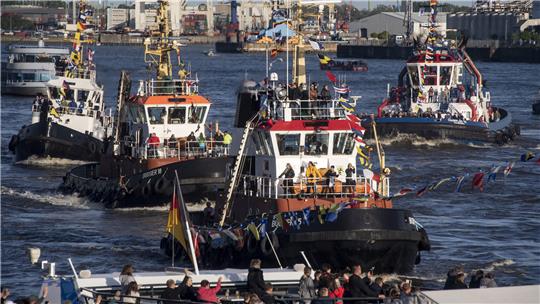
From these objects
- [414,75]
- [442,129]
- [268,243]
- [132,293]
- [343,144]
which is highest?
[343,144]

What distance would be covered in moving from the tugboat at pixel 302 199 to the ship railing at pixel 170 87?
1249cm

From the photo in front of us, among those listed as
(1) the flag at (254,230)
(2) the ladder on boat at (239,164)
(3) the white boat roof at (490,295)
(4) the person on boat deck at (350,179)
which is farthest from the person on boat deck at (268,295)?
(2) the ladder on boat at (239,164)

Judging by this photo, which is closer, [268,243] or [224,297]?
[224,297]

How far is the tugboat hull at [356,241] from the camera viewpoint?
3145 centimetres

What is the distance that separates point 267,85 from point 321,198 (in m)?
4.37

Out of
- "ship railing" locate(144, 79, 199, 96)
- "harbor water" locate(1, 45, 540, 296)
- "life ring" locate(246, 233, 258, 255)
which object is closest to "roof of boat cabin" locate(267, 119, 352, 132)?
"life ring" locate(246, 233, 258, 255)

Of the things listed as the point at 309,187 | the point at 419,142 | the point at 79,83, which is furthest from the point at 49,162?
the point at 309,187

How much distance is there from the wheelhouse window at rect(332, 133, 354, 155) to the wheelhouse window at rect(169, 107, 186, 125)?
50.4ft

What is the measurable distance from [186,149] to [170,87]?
294cm

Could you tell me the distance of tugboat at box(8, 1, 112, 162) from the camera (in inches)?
2501

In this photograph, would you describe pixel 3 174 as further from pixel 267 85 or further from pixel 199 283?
pixel 199 283

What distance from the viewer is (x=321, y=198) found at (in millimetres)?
33594

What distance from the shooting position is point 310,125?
35.0 meters

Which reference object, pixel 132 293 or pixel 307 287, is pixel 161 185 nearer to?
pixel 307 287
